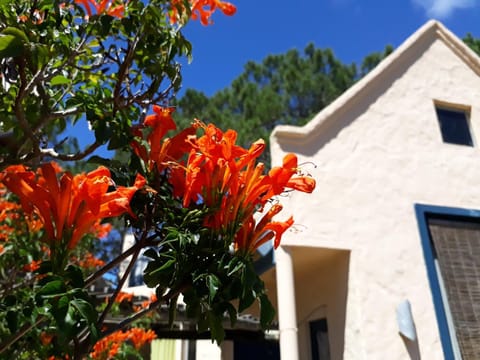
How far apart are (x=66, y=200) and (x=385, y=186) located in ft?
17.5

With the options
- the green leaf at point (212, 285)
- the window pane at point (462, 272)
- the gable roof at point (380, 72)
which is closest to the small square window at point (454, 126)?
the gable roof at point (380, 72)

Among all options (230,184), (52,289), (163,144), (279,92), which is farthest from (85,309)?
(279,92)

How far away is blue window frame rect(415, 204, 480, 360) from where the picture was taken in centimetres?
545

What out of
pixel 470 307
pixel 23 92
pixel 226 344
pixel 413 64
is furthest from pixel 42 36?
pixel 226 344

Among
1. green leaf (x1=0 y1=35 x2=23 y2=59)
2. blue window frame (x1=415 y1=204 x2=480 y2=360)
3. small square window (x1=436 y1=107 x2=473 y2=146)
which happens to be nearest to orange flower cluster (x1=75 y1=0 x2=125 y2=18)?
green leaf (x1=0 y1=35 x2=23 y2=59)

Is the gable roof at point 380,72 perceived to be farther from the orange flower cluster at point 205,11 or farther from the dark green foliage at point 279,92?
the dark green foliage at point 279,92

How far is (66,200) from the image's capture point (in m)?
1.50

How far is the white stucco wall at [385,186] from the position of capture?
5453mm

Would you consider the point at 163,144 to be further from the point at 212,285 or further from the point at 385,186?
the point at 385,186

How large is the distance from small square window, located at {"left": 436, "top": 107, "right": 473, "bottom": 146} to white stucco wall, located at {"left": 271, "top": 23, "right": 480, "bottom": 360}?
12cm

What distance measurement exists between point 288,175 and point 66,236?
0.84 metres

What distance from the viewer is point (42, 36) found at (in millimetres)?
2490

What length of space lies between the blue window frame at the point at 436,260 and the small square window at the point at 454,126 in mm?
1319

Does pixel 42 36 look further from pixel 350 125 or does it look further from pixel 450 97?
pixel 450 97
